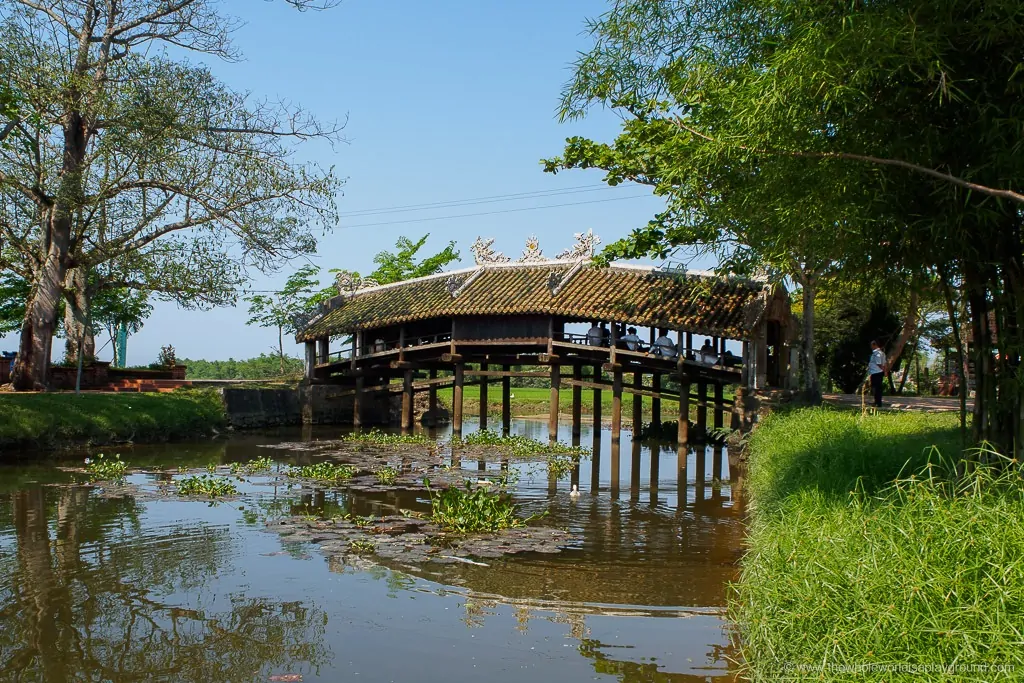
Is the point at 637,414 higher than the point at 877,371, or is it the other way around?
the point at 877,371

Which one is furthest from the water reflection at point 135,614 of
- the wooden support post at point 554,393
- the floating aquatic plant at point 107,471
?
the wooden support post at point 554,393

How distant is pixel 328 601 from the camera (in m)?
7.03

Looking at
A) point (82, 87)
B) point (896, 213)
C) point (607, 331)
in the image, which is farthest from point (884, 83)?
point (82, 87)

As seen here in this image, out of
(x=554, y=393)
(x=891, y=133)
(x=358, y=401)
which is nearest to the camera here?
(x=891, y=133)

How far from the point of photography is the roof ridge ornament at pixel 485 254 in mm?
23625

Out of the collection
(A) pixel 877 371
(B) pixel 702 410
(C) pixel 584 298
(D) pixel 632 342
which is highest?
(C) pixel 584 298

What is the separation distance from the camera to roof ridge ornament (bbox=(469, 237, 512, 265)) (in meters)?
23.6

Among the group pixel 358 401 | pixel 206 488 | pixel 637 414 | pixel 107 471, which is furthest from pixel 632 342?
pixel 107 471

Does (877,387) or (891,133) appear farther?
(877,387)

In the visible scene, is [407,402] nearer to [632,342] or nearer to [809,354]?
[632,342]

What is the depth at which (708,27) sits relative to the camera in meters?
7.67

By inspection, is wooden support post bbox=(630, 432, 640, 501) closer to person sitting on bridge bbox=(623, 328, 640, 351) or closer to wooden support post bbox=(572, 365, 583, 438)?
wooden support post bbox=(572, 365, 583, 438)

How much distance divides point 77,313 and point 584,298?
1316 cm

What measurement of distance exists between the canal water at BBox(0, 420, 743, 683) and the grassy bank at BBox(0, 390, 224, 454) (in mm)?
5214
